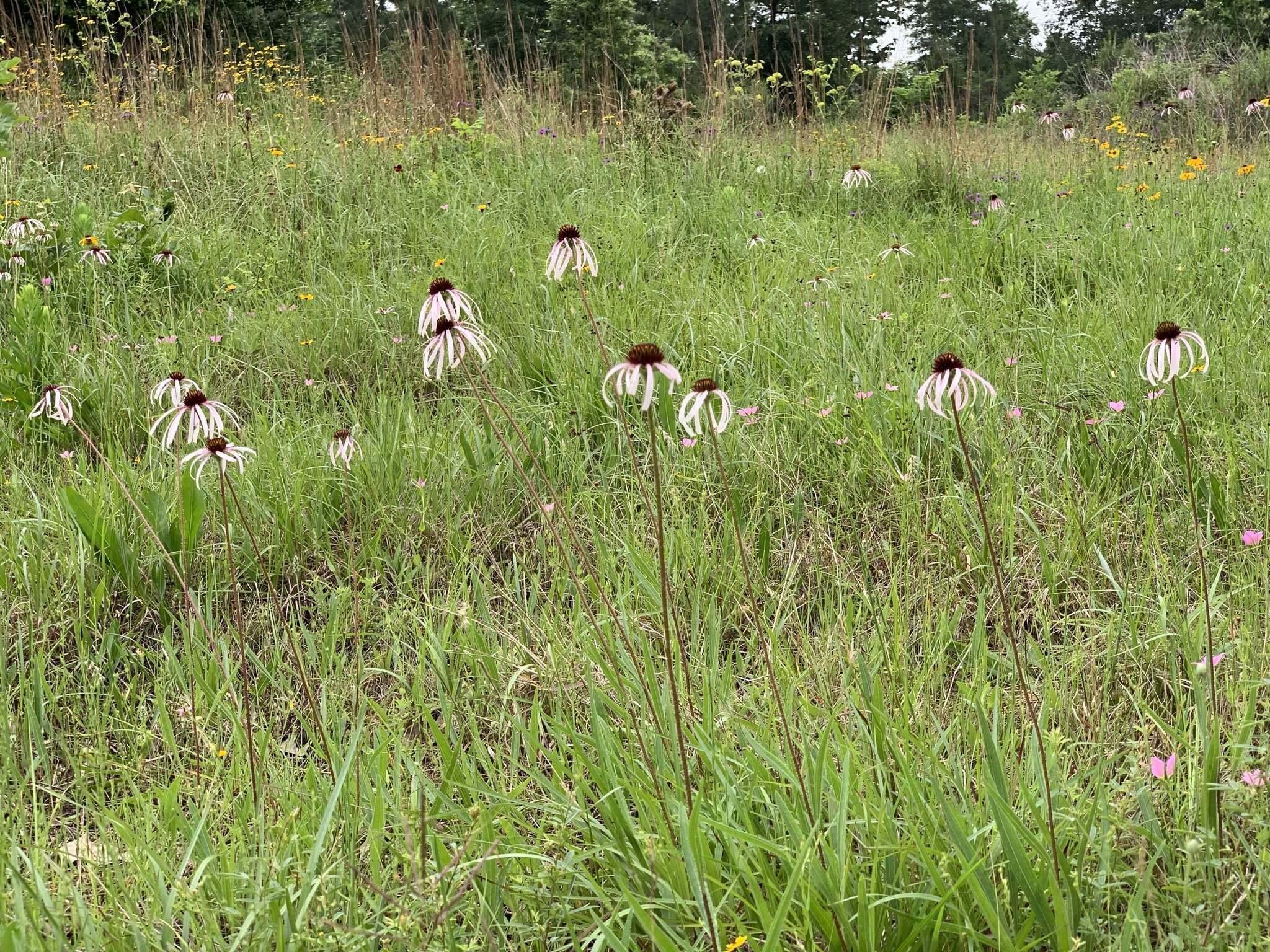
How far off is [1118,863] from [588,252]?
34.4 inches

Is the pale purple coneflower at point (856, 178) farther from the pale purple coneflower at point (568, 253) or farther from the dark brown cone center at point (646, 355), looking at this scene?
the dark brown cone center at point (646, 355)

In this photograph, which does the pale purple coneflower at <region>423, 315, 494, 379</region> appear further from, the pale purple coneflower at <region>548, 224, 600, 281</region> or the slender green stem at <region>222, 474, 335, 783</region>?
the slender green stem at <region>222, 474, 335, 783</region>

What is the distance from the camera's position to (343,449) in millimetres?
1485

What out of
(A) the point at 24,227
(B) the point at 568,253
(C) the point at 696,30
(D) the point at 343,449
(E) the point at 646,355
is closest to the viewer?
(E) the point at 646,355

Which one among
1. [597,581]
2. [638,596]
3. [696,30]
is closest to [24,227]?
[638,596]

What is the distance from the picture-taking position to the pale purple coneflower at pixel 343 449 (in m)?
1.51

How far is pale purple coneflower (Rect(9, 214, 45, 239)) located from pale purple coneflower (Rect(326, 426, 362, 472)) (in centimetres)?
150

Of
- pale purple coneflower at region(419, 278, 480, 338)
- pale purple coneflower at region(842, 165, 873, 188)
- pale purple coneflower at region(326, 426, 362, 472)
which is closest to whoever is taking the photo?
pale purple coneflower at region(419, 278, 480, 338)

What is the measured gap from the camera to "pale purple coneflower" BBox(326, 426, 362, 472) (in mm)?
1509

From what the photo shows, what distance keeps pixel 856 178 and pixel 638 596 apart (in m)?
2.60

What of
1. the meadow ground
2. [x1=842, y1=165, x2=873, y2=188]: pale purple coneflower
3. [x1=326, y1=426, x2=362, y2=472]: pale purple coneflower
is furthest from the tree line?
[x1=326, y1=426, x2=362, y2=472]: pale purple coneflower

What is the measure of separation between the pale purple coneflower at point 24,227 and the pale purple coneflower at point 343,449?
150cm

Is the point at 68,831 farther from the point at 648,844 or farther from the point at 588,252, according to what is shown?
the point at 588,252

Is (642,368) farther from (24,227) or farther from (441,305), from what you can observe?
(24,227)
